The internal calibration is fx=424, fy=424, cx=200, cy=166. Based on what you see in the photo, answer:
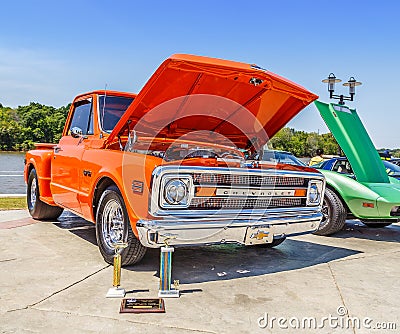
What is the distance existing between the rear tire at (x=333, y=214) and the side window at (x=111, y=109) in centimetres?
330

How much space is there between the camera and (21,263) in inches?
171

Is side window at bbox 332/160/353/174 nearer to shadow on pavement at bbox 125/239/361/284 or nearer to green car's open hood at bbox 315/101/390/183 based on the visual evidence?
green car's open hood at bbox 315/101/390/183

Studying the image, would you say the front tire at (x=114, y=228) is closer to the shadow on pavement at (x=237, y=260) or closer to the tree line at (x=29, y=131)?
the shadow on pavement at (x=237, y=260)

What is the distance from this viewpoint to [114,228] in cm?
432

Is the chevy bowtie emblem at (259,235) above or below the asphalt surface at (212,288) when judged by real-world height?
above

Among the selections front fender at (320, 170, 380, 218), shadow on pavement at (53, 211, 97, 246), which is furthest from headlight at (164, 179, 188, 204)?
front fender at (320, 170, 380, 218)

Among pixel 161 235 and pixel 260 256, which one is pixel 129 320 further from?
pixel 260 256

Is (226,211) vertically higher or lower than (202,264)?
higher

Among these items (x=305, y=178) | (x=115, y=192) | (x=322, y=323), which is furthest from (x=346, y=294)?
(x=115, y=192)

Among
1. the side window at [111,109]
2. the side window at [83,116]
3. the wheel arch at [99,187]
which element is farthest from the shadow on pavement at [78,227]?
the side window at [111,109]

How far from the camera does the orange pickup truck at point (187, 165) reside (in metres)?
3.64

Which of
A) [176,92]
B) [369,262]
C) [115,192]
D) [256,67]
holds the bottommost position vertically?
[369,262]

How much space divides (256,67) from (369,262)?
8.58 ft

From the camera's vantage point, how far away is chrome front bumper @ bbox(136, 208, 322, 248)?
3.52 meters
